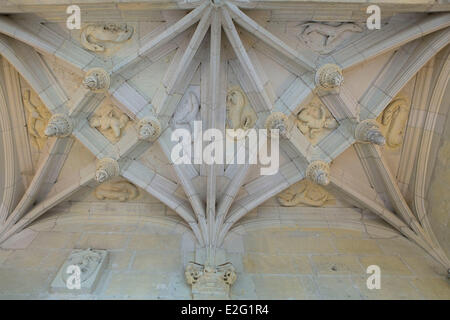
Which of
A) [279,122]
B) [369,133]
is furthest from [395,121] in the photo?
[279,122]

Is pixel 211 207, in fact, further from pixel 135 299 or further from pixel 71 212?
pixel 71 212

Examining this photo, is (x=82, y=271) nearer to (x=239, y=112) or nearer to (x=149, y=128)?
(x=149, y=128)

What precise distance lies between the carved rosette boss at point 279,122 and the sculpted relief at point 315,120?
0.59 m

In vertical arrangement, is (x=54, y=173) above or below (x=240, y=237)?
above

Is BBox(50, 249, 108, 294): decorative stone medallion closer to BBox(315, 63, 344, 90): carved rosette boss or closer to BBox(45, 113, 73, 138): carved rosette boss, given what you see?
BBox(45, 113, 73, 138): carved rosette boss

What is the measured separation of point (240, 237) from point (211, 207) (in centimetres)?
93

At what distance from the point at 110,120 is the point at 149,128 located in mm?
994

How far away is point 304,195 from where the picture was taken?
723cm

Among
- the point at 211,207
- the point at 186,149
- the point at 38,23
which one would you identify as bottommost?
the point at 211,207

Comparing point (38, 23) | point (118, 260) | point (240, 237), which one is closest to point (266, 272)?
point (240, 237)

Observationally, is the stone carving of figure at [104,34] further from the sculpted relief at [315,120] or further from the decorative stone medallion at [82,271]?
the decorative stone medallion at [82,271]

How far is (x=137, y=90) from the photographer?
6.33 metres

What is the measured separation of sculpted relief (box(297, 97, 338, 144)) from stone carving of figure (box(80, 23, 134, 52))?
373 centimetres

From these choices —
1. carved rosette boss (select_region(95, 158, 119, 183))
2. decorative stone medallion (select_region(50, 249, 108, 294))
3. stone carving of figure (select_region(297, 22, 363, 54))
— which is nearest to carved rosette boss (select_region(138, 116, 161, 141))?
carved rosette boss (select_region(95, 158, 119, 183))
